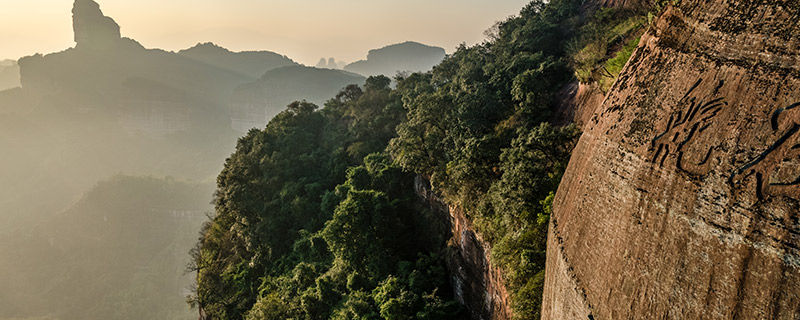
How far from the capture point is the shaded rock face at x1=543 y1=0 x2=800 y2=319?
5523mm

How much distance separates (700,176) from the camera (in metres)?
6.32

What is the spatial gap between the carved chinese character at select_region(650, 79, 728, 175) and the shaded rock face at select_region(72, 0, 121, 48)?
239 m

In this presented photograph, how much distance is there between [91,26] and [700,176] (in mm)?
243545

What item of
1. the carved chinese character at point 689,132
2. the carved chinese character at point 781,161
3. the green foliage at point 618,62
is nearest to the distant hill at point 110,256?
the green foliage at point 618,62

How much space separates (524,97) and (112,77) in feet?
701

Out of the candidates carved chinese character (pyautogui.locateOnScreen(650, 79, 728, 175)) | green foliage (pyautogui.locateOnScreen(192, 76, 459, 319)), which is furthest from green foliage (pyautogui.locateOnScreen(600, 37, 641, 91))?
green foliage (pyautogui.locateOnScreen(192, 76, 459, 319))

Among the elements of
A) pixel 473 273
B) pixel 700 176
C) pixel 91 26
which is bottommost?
pixel 473 273

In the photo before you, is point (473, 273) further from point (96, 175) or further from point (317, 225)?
point (96, 175)

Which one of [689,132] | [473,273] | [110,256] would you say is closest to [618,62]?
[689,132]

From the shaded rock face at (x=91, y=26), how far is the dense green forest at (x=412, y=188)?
199m

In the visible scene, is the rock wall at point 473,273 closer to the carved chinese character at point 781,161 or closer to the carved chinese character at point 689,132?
the carved chinese character at point 689,132

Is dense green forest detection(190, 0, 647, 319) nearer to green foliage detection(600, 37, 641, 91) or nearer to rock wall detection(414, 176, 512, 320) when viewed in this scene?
green foliage detection(600, 37, 641, 91)

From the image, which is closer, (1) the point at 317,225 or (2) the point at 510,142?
(2) the point at 510,142

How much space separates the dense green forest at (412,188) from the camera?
49.4ft
